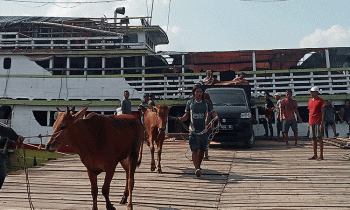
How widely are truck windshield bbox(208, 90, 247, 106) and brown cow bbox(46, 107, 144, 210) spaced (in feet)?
24.9

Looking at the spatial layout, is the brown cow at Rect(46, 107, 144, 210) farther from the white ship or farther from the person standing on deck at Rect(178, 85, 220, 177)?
the white ship

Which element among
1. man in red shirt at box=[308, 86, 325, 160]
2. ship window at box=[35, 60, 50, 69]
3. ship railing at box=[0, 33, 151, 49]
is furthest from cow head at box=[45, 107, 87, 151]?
ship window at box=[35, 60, 50, 69]

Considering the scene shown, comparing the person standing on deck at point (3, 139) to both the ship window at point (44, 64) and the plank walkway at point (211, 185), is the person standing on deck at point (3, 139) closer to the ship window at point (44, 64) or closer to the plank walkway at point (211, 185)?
the plank walkway at point (211, 185)

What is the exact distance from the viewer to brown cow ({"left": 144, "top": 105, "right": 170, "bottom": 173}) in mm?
6859

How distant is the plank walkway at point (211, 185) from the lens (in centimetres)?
468

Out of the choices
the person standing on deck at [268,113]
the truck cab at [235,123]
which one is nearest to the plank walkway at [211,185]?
the truck cab at [235,123]

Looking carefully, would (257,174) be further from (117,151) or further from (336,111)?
(336,111)

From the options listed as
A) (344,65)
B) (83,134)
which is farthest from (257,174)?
(344,65)

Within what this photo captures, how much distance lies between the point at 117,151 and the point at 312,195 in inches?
131

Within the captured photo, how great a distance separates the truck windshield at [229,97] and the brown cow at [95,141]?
7.60m

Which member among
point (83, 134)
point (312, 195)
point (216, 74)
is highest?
point (216, 74)

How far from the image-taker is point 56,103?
627 inches

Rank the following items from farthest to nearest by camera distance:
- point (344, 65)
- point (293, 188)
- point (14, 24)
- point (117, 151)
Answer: point (14, 24), point (344, 65), point (293, 188), point (117, 151)

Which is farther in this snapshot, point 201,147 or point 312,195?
point 201,147
